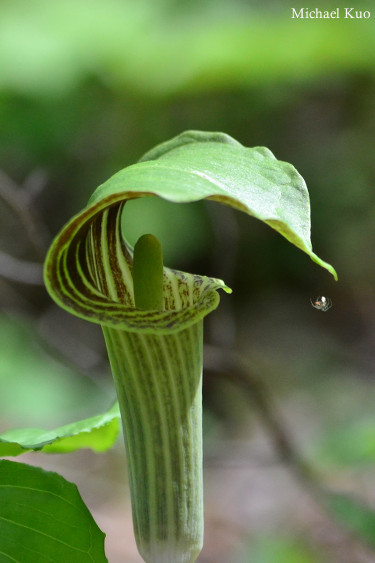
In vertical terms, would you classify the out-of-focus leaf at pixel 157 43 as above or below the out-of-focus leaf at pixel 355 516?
above

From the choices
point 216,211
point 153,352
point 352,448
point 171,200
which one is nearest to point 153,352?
point 153,352

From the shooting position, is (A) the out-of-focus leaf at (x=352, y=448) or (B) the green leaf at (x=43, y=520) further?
(A) the out-of-focus leaf at (x=352, y=448)

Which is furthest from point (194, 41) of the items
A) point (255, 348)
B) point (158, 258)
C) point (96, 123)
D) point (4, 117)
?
point (158, 258)

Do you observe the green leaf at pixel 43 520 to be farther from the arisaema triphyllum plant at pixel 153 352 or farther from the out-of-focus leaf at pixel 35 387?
the out-of-focus leaf at pixel 35 387

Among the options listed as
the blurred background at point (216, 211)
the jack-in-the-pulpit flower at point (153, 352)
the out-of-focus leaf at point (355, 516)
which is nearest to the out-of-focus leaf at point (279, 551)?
the blurred background at point (216, 211)

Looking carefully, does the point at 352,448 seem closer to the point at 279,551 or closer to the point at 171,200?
the point at 279,551

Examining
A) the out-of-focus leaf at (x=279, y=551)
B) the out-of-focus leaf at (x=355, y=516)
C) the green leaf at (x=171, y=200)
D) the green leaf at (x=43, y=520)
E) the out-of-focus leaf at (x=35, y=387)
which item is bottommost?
the out-of-focus leaf at (x=279, y=551)
